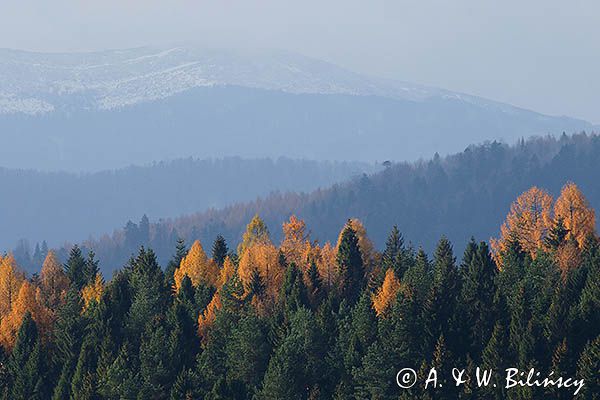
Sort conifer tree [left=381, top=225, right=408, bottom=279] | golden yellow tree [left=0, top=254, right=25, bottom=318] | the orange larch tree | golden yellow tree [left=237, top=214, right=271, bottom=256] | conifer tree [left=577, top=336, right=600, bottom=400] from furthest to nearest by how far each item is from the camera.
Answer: golden yellow tree [left=237, top=214, right=271, bottom=256] → golden yellow tree [left=0, top=254, right=25, bottom=318] → the orange larch tree → conifer tree [left=381, top=225, right=408, bottom=279] → conifer tree [left=577, top=336, right=600, bottom=400]

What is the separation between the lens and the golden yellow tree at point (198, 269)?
113 metres

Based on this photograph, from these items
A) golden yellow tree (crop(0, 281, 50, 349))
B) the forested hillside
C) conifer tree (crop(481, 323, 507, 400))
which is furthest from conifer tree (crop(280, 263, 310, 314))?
golden yellow tree (crop(0, 281, 50, 349))

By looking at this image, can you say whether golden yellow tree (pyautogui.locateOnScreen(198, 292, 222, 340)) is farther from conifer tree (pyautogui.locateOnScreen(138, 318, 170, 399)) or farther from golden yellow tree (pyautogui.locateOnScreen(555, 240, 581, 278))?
golden yellow tree (pyautogui.locateOnScreen(555, 240, 581, 278))

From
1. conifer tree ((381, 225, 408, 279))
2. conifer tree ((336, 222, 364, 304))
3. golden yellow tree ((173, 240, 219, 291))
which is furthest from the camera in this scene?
golden yellow tree ((173, 240, 219, 291))

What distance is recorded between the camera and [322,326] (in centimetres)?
8431

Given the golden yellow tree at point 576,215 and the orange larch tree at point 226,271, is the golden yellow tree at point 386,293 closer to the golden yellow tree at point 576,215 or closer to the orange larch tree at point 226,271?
the orange larch tree at point 226,271

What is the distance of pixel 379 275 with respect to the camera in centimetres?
9656

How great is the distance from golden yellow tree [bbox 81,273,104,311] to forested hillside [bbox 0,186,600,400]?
0.29m

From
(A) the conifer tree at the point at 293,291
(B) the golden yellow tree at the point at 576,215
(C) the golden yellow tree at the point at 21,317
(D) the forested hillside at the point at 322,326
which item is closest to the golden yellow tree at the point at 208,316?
(D) the forested hillside at the point at 322,326

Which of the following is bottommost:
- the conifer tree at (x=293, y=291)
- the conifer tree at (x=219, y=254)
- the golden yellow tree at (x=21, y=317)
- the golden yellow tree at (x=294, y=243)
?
the golden yellow tree at (x=21, y=317)

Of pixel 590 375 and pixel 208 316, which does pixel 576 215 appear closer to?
pixel 208 316
